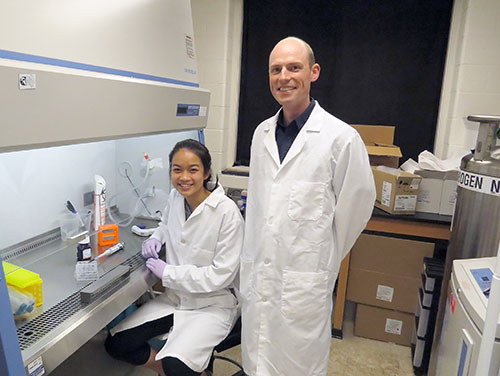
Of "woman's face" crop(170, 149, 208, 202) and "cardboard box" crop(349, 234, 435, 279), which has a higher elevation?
"woman's face" crop(170, 149, 208, 202)

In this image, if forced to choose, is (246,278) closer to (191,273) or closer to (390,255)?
(191,273)

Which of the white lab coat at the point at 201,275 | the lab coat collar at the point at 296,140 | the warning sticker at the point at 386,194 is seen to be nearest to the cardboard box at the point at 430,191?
the warning sticker at the point at 386,194

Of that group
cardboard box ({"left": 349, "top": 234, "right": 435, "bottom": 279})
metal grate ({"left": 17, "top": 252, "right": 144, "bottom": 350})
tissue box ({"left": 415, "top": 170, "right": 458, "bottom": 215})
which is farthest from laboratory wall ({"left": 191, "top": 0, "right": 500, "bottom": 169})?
metal grate ({"left": 17, "top": 252, "right": 144, "bottom": 350})

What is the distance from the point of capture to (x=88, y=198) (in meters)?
1.68

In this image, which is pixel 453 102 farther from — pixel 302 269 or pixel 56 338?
pixel 56 338

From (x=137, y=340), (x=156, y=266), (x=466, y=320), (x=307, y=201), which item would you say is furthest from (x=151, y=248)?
(x=466, y=320)

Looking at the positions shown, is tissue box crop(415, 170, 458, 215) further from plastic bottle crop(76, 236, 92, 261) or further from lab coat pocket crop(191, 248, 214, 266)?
plastic bottle crop(76, 236, 92, 261)

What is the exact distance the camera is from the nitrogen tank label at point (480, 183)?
155 cm

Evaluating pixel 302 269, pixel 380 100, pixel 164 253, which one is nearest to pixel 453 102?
pixel 380 100

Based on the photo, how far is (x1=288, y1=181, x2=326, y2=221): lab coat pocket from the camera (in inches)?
54.9

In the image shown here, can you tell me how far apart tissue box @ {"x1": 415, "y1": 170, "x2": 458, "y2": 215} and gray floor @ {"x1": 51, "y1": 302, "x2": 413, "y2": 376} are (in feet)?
2.97

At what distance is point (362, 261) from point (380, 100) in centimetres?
125

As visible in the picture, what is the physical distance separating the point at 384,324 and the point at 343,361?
1.32 ft

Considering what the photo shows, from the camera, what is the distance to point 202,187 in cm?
162
